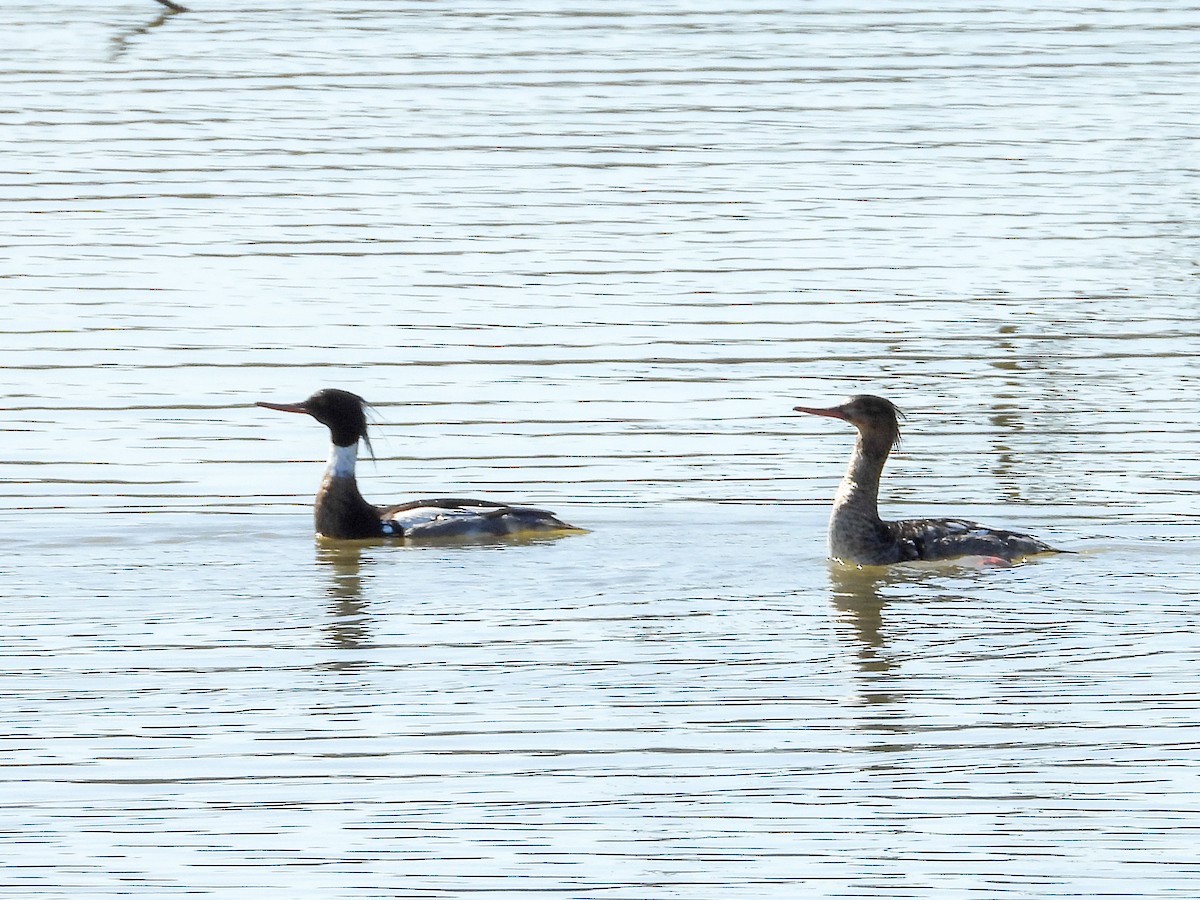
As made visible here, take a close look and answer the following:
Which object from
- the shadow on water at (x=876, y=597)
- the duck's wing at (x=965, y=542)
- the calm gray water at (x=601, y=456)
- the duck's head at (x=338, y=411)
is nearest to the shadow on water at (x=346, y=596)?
the calm gray water at (x=601, y=456)

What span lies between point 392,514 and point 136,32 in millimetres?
14435

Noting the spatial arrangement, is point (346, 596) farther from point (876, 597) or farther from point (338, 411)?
point (876, 597)

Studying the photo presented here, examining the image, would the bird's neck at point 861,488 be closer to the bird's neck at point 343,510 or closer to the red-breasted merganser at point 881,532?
the red-breasted merganser at point 881,532

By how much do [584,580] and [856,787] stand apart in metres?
2.85

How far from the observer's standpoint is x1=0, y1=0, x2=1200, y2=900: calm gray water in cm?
728

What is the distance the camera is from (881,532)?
416 inches

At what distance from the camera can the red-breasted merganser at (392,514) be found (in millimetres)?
10898

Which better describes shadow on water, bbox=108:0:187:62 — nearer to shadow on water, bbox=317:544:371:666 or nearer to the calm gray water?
the calm gray water

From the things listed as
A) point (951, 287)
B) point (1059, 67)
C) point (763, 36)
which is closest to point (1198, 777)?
point (951, 287)

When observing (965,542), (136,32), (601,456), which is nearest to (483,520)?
(601,456)

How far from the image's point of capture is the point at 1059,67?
22453 mm

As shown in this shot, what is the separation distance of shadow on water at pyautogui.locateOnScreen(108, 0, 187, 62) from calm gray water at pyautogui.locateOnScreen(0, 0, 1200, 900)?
140 millimetres

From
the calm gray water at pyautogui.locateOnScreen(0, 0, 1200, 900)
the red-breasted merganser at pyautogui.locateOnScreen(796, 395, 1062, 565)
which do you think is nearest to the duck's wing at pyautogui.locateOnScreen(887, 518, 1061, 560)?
the red-breasted merganser at pyautogui.locateOnScreen(796, 395, 1062, 565)

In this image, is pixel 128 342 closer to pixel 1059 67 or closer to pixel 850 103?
pixel 850 103
